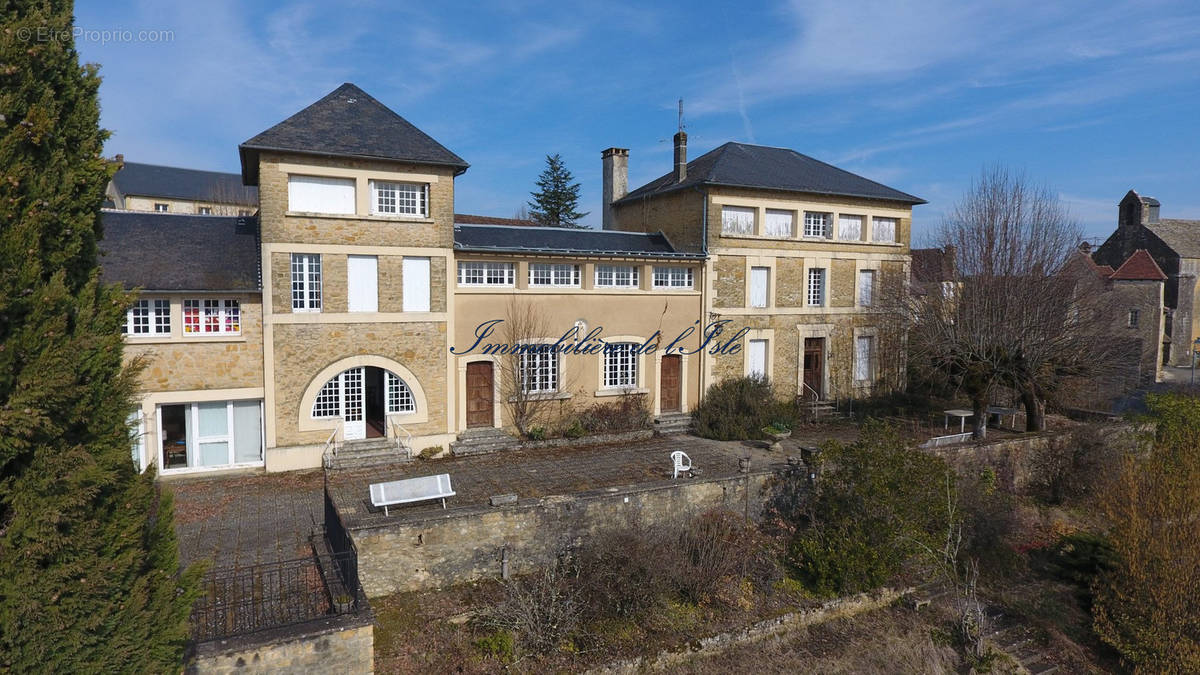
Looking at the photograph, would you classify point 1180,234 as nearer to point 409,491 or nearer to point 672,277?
point 672,277

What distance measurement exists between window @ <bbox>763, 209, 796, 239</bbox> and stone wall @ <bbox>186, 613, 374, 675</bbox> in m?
16.9

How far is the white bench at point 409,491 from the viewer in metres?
11.6

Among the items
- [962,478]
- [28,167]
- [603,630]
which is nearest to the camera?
[28,167]

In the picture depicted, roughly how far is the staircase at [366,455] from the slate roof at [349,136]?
697 centimetres

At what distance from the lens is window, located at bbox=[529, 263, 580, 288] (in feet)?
61.0

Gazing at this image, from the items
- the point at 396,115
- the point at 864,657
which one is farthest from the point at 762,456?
the point at 396,115

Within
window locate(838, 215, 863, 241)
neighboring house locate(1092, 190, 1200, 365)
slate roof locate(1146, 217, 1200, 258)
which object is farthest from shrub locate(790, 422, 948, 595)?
slate roof locate(1146, 217, 1200, 258)

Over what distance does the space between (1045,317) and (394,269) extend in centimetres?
1703

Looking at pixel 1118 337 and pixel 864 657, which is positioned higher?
pixel 1118 337

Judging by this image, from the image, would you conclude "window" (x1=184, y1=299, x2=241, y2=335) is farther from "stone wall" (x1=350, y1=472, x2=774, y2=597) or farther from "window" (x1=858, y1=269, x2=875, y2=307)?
"window" (x1=858, y1=269, x2=875, y2=307)

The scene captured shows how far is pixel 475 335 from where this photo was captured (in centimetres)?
1784

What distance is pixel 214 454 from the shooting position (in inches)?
619

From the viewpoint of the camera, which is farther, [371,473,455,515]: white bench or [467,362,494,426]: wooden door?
[467,362,494,426]: wooden door

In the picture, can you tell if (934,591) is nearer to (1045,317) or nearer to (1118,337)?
(1045,317)
